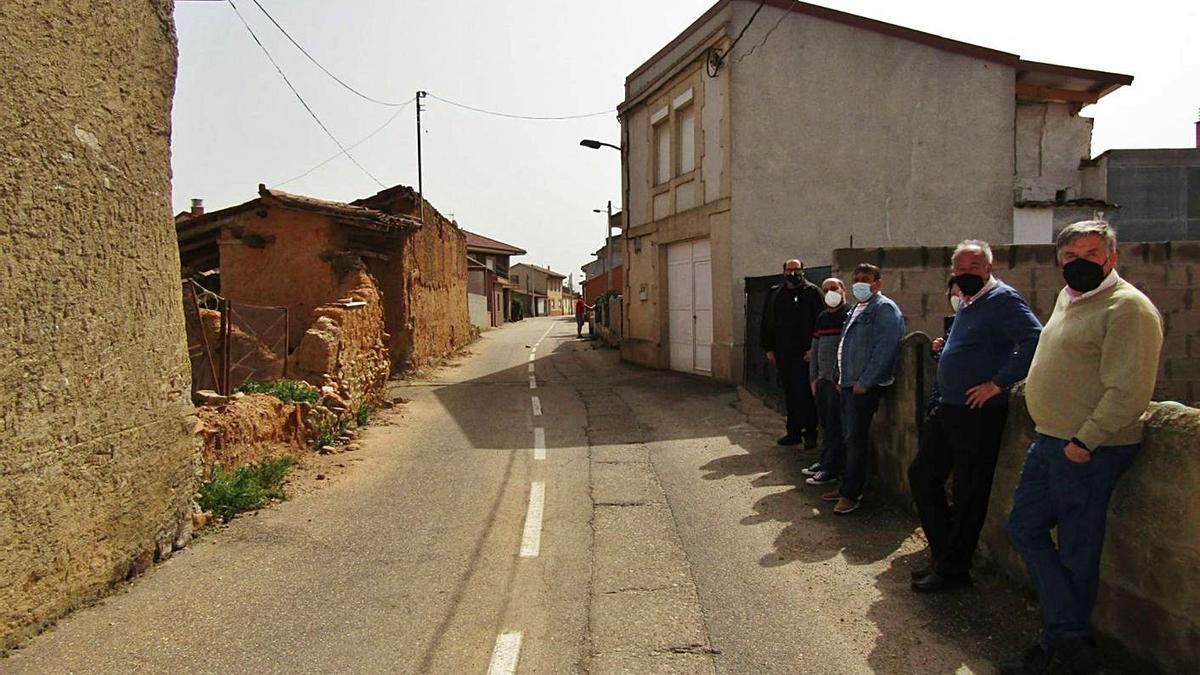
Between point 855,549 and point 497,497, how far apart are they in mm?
3067

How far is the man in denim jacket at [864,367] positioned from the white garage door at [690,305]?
8.56 meters

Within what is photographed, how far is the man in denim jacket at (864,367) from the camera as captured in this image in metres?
5.60

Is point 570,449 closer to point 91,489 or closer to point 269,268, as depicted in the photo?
point 91,489

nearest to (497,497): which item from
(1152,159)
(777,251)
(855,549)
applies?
(855,549)

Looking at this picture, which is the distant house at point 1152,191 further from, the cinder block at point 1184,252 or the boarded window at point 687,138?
the boarded window at point 687,138

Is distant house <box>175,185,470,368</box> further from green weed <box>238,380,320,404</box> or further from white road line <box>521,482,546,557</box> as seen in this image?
white road line <box>521,482,546,557</box>

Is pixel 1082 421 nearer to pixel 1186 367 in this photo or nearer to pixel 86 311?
pixel 86 311

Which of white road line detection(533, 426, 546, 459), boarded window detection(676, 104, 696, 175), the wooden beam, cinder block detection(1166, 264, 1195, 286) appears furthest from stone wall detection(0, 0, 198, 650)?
the wooden beam

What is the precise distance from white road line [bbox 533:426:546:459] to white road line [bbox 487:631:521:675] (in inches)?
168

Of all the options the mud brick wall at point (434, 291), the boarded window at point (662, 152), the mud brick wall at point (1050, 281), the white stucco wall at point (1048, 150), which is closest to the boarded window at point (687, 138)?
the boarded window at point (662, 152)

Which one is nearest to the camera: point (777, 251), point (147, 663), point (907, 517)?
point (147, 663)

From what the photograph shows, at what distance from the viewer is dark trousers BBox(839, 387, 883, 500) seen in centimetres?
566

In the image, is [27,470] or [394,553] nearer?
[27,470]

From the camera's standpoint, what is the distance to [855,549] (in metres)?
4.99
